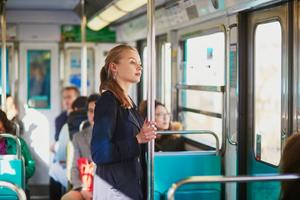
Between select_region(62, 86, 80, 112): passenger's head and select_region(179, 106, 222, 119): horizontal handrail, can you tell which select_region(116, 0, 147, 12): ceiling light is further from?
select_region(62, 86, 80, 112): passenger's head

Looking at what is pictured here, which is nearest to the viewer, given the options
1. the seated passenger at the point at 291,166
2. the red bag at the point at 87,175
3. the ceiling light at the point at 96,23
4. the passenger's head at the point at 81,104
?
the seated passenger at the point at 291,166

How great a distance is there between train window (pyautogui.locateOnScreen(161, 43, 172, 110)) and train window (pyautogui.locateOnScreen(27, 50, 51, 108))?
8.56 feet

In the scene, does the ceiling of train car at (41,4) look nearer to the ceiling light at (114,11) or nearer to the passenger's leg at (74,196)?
the ceiling light at (114,11)

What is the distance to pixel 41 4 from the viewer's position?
9.02m

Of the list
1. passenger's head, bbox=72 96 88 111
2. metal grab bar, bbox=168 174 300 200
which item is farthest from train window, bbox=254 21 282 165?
passenger's head, bbox=72 96 88 111

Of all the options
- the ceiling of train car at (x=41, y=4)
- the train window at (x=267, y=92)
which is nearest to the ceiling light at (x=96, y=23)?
the ceiling of train car at (x=41, y=4)

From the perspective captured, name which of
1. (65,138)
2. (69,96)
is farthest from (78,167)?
(69,96)

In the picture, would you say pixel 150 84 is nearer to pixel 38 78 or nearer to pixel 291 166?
pixel 291 166

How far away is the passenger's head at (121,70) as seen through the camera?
331 cm

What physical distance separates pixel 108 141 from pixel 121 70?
401mm

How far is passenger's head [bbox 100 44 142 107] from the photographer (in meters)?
3.31

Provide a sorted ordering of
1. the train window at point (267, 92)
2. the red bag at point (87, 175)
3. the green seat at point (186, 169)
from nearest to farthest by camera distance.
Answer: the train window at point (267, 92) < the green seat at point (186, 169) < the red bag at point (87, 175)

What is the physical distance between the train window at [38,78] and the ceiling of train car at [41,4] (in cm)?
69

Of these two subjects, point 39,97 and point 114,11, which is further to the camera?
point 39,97
